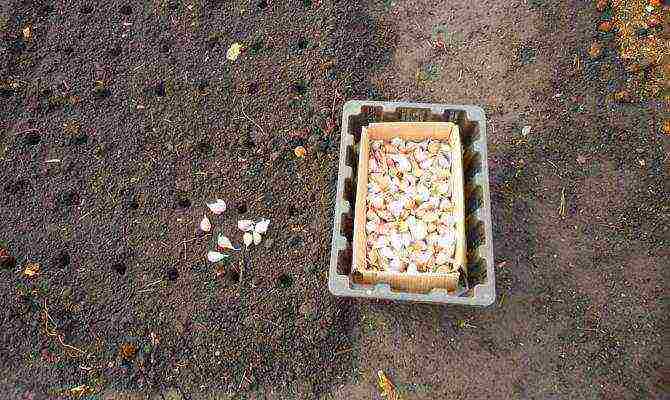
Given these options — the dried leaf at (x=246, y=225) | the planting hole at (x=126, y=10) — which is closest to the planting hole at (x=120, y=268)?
the dried leaf at (x=246, y=225)

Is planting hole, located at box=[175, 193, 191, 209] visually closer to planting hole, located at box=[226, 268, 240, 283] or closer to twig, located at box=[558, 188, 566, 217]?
planting hole, located at box=[226, 268, 240, 283]

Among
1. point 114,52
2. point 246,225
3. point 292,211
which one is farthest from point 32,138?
point 292,211

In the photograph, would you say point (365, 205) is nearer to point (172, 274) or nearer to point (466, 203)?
point (466, 203)

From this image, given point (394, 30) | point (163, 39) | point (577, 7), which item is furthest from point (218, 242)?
point (577, 7)

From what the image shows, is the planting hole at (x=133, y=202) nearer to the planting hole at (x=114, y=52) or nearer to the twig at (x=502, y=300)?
the planting hole at (x=114, y=52)

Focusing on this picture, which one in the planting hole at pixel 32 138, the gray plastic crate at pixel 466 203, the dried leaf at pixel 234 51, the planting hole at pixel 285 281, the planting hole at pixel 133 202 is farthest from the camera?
the dried leaf at pixel 234 51

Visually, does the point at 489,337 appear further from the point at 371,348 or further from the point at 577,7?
the point at 577,7

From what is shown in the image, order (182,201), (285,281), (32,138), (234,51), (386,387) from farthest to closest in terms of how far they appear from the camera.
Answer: (234,51) < (32,138) < (182,201) < (285,281) < (386,387)

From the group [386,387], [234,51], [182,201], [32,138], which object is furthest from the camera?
[234,51]
